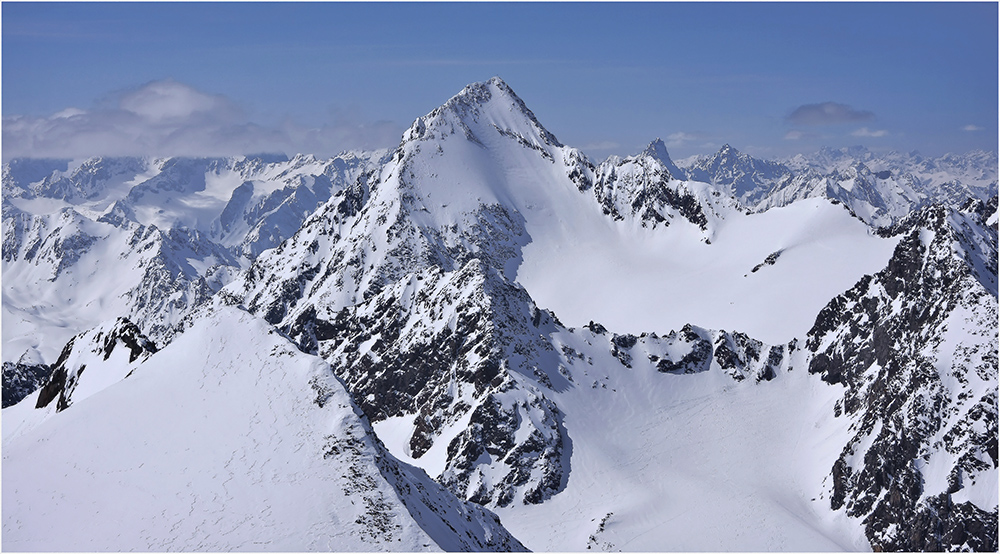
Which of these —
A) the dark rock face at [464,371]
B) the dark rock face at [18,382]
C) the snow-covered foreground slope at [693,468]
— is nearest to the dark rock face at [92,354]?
the dark rock face at [464,371]

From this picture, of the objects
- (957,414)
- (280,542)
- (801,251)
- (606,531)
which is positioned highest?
(801,251)

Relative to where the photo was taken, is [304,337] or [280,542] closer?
[280,542]

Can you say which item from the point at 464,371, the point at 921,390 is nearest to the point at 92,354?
the point at 464,371

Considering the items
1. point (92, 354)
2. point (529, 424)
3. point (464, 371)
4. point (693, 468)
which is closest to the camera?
point (92, 354)

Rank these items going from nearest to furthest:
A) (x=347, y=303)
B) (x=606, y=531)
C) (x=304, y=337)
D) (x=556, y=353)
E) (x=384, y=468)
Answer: (x=384, y=468)
(x=606, y=531)
(x=556, y=353)
(x=304, y=337)
(x=347, y=303)

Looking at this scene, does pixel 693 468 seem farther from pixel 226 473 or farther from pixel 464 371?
pixel 226 473

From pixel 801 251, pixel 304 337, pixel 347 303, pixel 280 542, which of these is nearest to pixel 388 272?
pixel 347 303

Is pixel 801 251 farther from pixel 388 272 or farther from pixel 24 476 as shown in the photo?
pixel 24 476
